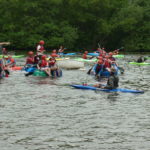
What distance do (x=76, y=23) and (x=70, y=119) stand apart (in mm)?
61579

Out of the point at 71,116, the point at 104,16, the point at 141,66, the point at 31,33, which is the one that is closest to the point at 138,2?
the point at 104,16

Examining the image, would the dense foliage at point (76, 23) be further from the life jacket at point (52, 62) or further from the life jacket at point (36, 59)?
the life jacket at point (52, 62)

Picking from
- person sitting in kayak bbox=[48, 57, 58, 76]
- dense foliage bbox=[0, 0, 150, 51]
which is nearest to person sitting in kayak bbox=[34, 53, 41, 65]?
person sitting in kayak bbox=[48, 57, 58, 76]

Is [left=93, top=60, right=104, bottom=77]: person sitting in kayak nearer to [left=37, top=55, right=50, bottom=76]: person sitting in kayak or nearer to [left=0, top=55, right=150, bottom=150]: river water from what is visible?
[left=37, top=55, right=50, bottom=76]: person sitting in kayak

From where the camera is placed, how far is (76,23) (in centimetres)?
7712

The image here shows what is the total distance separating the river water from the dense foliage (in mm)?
46801

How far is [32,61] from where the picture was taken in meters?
31.8

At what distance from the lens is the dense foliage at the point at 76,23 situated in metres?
71.5

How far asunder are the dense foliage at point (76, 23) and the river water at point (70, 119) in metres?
46.8

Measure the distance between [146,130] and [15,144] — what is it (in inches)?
164

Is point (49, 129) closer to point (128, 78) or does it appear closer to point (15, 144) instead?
point (15, 144)

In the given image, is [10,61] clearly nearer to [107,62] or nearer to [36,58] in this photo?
[36,58]

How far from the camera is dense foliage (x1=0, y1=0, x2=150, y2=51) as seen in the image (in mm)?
Result: 71500

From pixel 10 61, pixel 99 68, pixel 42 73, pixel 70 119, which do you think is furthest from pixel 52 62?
pixel 70 119
